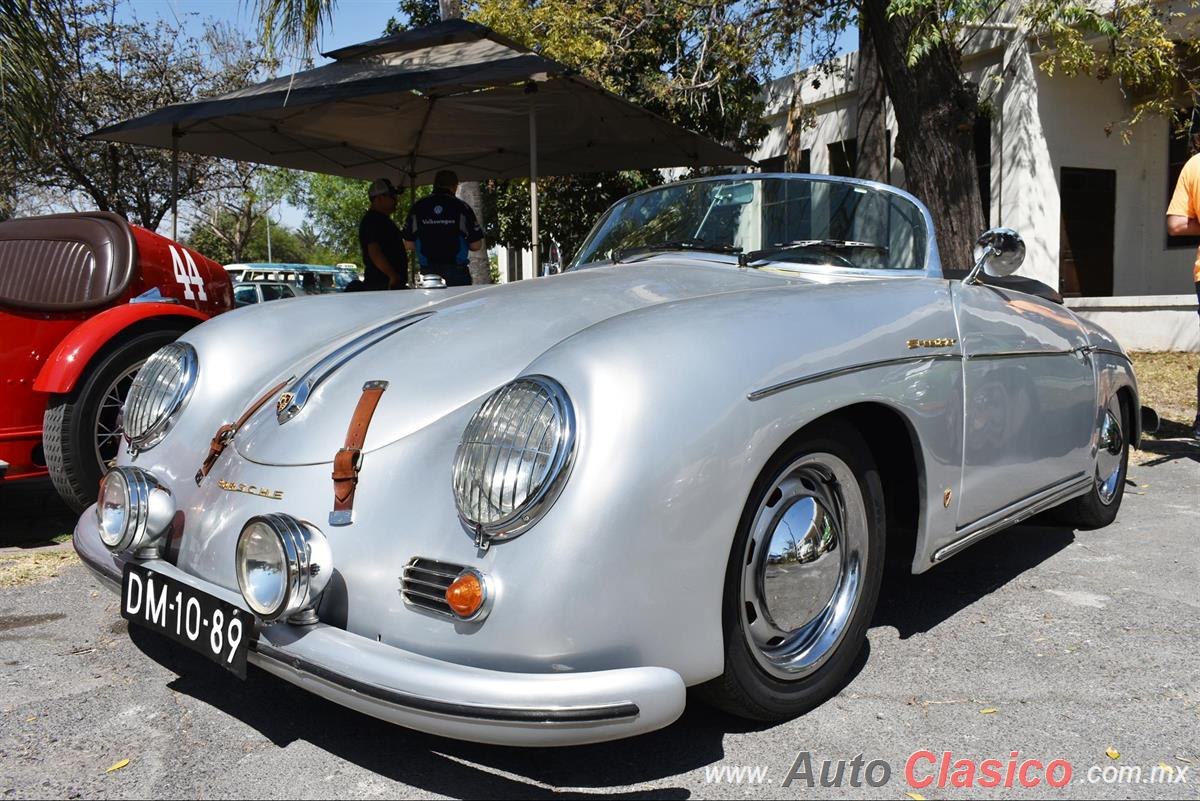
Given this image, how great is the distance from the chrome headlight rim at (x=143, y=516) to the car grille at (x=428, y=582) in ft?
2.63

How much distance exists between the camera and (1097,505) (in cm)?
407

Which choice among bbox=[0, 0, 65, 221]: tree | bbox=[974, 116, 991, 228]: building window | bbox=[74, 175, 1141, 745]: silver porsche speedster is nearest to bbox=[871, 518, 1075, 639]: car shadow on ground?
bbox=[74, 175, 1141, 745]: silver porsche speedster

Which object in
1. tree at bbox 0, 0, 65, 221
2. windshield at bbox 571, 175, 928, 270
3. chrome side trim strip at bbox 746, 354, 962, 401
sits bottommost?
chrome side trim strip at bbox 746, 354, 962, 401

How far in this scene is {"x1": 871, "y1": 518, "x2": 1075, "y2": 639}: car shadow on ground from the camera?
3.12 metres

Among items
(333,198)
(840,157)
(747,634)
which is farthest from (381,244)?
(333,198)

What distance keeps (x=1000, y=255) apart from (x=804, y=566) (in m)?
1.38

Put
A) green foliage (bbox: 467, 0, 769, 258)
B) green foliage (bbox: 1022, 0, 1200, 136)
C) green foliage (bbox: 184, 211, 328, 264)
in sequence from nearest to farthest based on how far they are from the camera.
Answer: green foliage (bbox: 1022, 0, 1200, 136) < green foliage (bbox: 467, 0, 769, 258) < green foliage (bbox: 184, 211, 328, 264)

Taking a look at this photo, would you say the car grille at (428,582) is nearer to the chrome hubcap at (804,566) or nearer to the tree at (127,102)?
the chrome hubcap at (804,566)

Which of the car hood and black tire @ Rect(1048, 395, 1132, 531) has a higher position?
the car hood

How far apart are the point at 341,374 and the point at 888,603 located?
196cm

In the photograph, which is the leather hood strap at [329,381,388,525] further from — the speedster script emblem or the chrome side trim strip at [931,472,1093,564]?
the chrome side trim strip at [931,472,1093,564]

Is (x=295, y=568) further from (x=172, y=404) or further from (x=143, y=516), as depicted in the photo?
(x=172, y=404)

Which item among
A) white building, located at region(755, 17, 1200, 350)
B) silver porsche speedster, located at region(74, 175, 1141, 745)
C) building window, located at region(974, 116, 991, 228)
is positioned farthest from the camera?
building window, located at region(974, 116, 991, 228)

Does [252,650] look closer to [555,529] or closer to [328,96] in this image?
[555,529]
